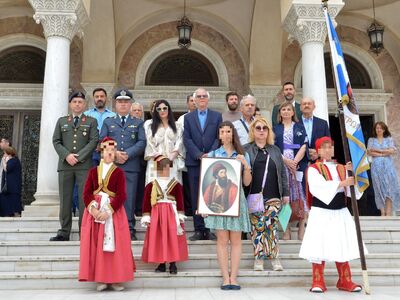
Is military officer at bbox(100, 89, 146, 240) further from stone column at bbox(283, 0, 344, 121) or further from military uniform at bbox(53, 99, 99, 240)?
stone column at bbox(283, 0, 344, 121)

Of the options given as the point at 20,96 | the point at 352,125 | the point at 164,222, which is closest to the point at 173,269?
the point at 164,222

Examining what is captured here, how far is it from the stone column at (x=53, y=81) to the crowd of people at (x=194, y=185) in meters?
1.68

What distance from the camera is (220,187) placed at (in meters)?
4.82

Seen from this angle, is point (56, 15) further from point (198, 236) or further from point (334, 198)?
point (334, 198)

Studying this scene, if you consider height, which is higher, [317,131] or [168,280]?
[317,131]

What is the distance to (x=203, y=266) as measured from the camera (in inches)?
215

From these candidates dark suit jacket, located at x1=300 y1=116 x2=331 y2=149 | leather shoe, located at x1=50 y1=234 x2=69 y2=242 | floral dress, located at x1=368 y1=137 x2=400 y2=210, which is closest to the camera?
leather shoe, located at x1=50 y1=234 x2=69 y2=242

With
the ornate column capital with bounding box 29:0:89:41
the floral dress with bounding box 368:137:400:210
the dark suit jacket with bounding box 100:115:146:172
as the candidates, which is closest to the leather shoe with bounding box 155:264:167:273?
the dark suit jacket with bounding box 100:115:146:172

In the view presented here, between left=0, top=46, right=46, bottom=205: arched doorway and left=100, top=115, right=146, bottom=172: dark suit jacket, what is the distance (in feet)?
21.9

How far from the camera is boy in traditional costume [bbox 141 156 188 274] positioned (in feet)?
16.2

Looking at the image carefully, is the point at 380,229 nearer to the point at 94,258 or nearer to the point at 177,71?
the point at 94,258

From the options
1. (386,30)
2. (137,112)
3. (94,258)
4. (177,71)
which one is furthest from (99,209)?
(386,30)

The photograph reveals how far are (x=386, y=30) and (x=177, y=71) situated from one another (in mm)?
6608

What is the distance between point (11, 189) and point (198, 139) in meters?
5.49
